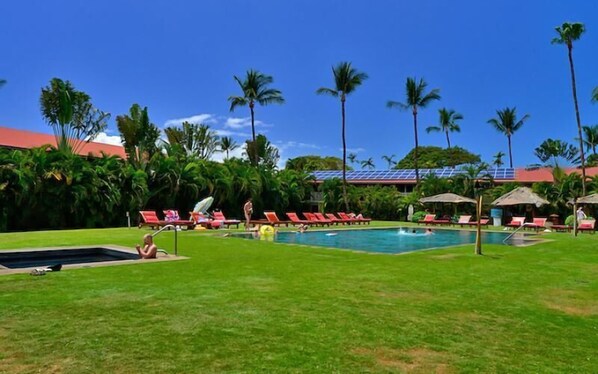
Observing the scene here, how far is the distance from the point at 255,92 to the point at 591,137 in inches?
1599

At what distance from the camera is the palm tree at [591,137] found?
55.1 metres

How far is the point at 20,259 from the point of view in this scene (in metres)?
11.4

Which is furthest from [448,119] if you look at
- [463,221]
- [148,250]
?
[148,250]

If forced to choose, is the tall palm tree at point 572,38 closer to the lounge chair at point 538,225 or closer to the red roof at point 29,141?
the lounge chair at point 538,225

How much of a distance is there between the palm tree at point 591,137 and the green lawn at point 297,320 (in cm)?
5317

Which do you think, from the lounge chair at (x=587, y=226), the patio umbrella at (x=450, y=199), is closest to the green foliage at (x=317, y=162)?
the patio umbrella at (x=450, y=199)

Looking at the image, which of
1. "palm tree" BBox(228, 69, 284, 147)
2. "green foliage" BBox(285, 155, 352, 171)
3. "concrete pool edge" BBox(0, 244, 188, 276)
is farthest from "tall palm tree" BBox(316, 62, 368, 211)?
"green foliage" BBox(285, 155, 352, 171)

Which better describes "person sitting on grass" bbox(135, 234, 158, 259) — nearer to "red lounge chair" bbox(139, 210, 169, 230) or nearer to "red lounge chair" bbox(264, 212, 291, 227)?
"red lounge chair" bbox(139, 210, 169, 230)

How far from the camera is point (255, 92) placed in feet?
126

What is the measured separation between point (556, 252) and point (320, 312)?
397 inches

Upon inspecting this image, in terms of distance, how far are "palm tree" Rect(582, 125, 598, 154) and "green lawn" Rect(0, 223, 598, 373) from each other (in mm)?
→ 53172

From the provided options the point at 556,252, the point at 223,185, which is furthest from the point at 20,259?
the point at 223,185

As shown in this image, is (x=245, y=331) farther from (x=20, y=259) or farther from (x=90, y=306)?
(x=20, y=259)

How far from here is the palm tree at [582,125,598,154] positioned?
181ft
